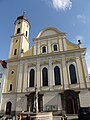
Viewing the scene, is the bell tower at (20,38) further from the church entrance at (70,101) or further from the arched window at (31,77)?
the church entrance at (70,101)

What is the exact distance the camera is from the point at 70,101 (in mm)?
22188

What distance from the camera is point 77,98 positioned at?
21.8 m

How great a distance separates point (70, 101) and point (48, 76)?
19.5ft

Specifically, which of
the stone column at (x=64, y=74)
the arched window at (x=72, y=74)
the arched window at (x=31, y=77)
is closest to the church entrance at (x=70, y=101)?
the stone column at (x=64, y=74)

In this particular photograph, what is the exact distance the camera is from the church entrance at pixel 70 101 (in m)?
21.5

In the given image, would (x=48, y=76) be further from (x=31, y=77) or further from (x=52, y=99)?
(x=52, y=99)

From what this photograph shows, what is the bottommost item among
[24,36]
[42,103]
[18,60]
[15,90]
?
[42,103]

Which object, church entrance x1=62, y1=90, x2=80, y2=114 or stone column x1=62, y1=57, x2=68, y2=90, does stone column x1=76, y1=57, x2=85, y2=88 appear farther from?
stone column x1=62, y1=57, x2=68, y2=90

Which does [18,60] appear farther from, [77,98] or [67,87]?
[77,98]

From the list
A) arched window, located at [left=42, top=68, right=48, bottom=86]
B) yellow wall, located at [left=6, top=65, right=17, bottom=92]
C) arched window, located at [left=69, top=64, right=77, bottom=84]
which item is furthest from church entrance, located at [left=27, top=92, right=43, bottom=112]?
arched window, located at [left=69, top=64, right=77, bottom=84]

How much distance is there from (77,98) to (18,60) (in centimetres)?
1433

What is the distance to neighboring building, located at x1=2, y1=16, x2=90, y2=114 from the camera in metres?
22.4

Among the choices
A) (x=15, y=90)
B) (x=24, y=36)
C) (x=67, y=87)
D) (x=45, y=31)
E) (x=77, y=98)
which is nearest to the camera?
(x=77, y=98)

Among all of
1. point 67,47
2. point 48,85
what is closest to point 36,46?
point 67,47
